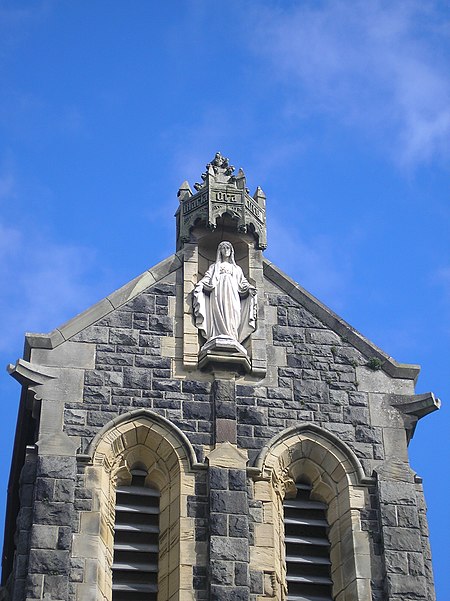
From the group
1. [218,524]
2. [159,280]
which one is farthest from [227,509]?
[159,280]

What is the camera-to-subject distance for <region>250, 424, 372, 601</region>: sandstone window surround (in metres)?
24.2

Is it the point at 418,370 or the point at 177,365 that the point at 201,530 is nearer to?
the point at 177,365

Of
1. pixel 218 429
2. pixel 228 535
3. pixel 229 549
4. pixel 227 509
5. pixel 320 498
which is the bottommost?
pixel 229 549

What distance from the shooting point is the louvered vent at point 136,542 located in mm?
24031

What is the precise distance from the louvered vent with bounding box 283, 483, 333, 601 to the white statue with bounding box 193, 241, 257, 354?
2674 millimetres

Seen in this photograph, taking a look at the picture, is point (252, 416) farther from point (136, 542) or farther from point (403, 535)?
point (403, 535)

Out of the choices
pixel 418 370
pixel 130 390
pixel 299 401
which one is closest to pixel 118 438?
pixel 130 390

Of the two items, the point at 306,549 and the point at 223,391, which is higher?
the point at 223,391

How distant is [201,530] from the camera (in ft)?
79.0

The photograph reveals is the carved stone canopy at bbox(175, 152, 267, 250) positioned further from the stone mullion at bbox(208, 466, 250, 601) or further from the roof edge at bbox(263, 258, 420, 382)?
the stone mullion at bbox(208, 466, 250, 601)

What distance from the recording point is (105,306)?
86.9 ft

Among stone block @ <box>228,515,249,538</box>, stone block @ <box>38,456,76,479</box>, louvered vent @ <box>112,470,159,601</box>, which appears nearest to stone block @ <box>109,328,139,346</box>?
louvered vent @ <box>112,470,159,601</box>

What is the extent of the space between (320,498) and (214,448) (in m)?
2.01

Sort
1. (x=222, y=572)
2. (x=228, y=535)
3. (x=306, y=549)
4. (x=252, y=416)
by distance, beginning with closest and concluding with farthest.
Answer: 1. (x=222, y=572)
2. (x=228, y=535)
3. (x=306, y=549)
4. (x=252, y=416)
